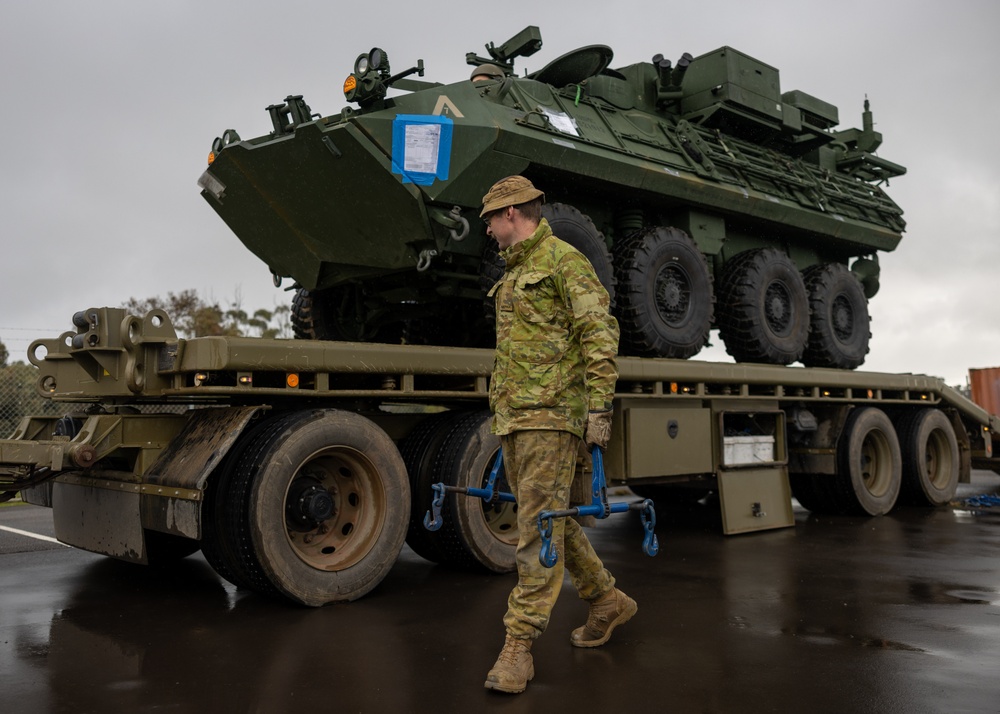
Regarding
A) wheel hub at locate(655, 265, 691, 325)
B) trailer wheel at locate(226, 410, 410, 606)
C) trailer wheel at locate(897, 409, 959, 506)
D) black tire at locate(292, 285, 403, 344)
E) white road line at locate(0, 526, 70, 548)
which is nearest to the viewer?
trailer wheel at locate(226, 410, 410, 606)

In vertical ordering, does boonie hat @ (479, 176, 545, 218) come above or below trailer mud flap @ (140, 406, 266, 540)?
above

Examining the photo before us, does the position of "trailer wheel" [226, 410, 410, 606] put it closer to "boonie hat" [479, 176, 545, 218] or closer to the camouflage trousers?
the camouflage trousers

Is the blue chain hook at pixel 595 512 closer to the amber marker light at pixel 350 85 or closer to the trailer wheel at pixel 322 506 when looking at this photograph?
the trailer wheel at pixel 322 506

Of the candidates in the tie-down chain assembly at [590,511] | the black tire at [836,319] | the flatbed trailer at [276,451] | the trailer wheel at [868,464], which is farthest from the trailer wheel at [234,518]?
the black tire at [836,319]

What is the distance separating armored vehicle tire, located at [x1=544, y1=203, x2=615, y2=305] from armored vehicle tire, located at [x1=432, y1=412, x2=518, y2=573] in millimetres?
1785

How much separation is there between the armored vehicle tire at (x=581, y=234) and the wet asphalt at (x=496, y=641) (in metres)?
2.26

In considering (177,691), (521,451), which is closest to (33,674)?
(177,691)

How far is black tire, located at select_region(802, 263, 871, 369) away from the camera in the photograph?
10.4 m

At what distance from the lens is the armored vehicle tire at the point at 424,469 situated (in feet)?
19.8

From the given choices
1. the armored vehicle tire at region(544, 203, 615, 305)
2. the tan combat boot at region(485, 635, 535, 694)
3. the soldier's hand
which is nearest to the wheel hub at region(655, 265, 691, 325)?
the armored vehicle tire at region(544, 203, 615, 305)

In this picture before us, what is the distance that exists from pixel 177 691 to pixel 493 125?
174 inches

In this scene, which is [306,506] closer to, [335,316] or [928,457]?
[335,316]

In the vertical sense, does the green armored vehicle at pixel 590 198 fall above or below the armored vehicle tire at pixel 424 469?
above

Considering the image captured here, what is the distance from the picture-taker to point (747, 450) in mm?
8312
